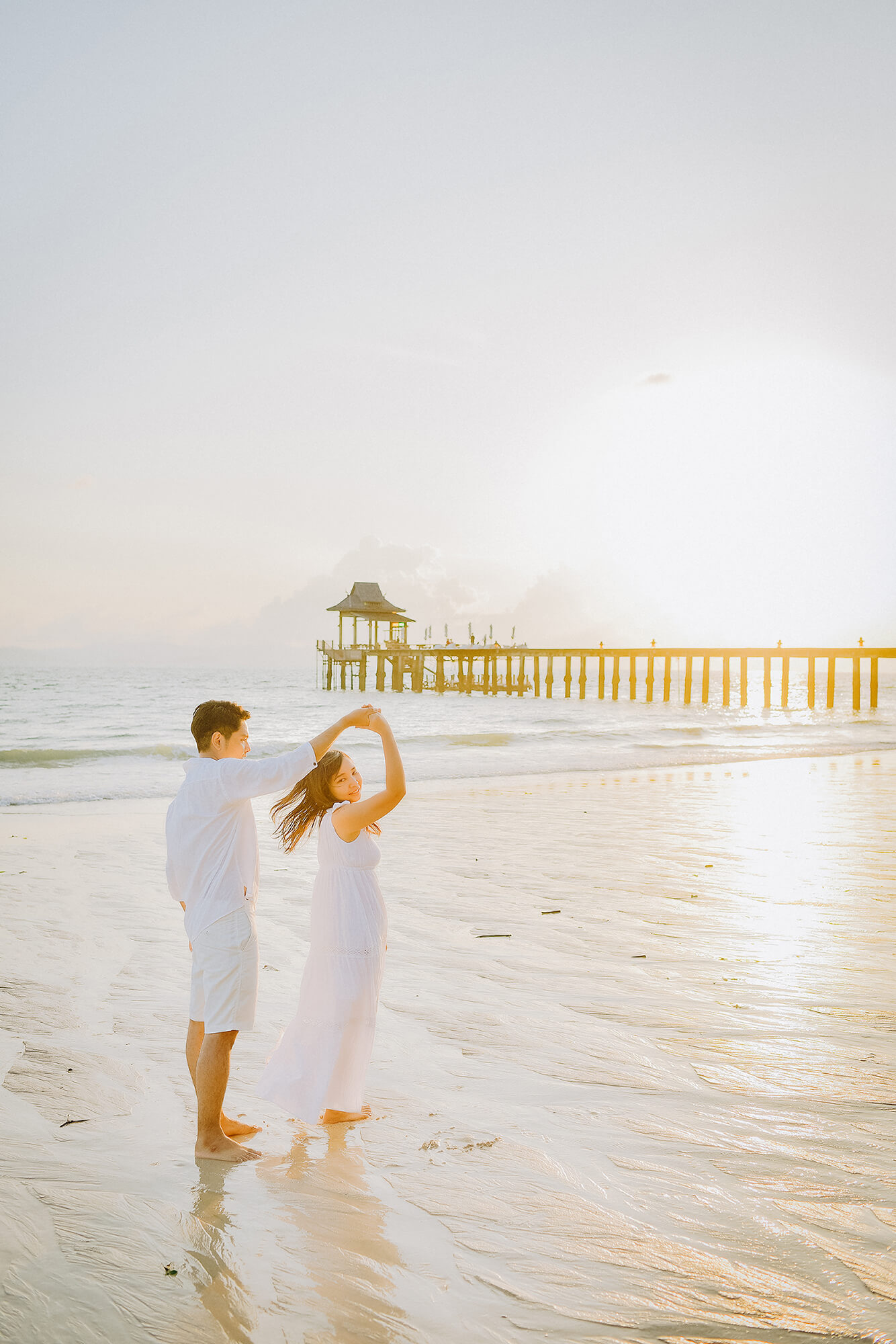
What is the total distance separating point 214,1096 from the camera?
2.86 metres

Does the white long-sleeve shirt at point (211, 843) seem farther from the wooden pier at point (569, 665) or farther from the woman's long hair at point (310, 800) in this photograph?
the wooden pier at point (569, 665)

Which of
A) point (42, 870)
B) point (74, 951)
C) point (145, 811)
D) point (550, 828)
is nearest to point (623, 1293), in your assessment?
point (74, 951)

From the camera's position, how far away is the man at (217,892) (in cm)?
280

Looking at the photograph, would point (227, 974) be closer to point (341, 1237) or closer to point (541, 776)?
point (341, 1237)

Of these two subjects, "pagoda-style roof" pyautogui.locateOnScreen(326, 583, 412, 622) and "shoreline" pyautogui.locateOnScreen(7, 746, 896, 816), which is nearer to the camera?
"shoreline" pyautogui.locateOnScreen(7, 746, 896, 816)

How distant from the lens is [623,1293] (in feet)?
7.20

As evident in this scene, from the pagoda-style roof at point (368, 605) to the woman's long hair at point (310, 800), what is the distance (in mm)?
53088

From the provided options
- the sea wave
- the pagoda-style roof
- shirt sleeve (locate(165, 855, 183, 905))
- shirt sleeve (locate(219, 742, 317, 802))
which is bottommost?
Result: the sea wave

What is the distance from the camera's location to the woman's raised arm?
3.03m

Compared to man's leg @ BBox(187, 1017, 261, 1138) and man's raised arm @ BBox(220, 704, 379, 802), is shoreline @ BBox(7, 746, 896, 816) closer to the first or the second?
man's leg @ BBox(187, 1017, 261, 1138)

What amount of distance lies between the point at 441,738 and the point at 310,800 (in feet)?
62.1

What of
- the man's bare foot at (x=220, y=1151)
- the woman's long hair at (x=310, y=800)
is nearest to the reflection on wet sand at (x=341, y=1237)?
the man's bare foot at (x=220, y=1151)

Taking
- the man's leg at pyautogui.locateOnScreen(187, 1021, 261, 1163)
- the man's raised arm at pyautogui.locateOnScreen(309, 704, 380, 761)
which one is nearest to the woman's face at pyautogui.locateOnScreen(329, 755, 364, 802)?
the man's raised arm at pyautogui.locateOnScreen(309, 704, 380, 761)

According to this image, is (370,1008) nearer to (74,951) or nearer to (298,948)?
(298,948)
